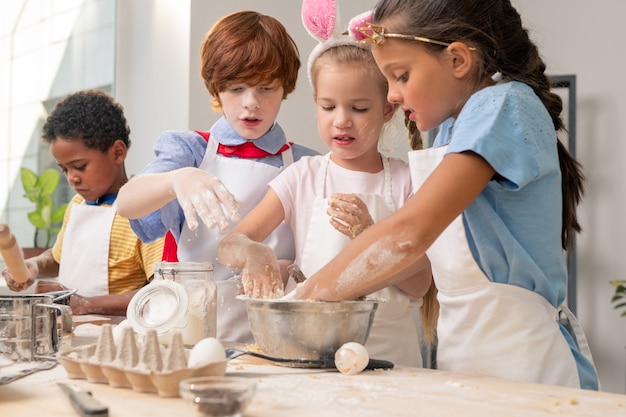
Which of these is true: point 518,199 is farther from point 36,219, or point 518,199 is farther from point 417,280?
point 36,219

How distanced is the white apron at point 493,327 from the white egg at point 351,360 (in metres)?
0.23

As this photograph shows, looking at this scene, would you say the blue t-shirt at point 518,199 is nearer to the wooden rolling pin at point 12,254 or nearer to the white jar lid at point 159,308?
the white jar lid at point 159,308

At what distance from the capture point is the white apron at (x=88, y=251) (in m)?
2.54

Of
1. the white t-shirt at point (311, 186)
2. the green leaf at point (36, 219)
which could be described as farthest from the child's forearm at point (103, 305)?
the green leaf at point (36, 219)

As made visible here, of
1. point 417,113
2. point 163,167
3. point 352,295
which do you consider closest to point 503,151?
point 417,113

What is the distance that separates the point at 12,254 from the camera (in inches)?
69.9

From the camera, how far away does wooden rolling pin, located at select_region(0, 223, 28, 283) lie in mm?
1641

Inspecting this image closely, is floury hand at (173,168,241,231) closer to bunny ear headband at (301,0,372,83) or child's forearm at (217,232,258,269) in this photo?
child's forearm at (217,232,258,269)

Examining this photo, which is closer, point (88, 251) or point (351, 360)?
point (351, 360)

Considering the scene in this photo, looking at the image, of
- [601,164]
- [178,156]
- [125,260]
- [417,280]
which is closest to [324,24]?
[178,156]

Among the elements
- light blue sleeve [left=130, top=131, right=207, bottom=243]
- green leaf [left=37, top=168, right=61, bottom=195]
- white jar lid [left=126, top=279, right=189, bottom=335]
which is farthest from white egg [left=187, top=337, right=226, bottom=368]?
green leaf [left=37, top=168, right=61, bottom=195]

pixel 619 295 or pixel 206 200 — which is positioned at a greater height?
pixel 206 200

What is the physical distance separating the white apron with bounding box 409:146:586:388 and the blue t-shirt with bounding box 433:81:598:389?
0.02 meters

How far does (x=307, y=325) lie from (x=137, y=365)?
30 centimetres
